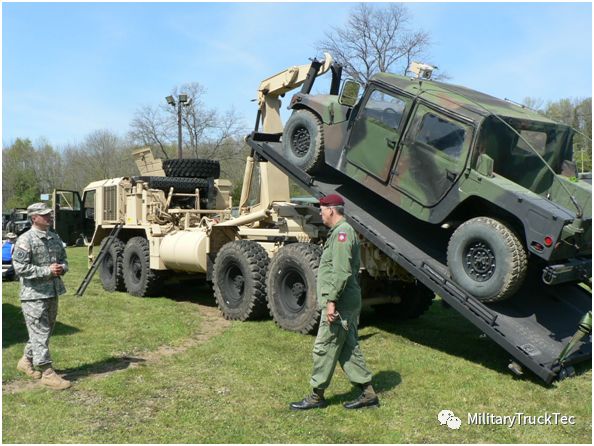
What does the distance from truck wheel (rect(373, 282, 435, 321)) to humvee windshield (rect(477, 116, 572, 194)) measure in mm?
2574

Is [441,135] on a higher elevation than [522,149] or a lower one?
higher

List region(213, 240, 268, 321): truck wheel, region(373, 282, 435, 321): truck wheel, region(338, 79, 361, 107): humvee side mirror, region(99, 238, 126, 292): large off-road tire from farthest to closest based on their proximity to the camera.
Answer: region(99, 238, 126, 292): large off-road tire, region(373, 282, 435, 321): truck wheel, region(213, 240, 268, 321): truck wheel, region(338, 79, 361, 107): humvee side mirror

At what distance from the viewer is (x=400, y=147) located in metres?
6.73

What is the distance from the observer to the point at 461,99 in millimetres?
6508

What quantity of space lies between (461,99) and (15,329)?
243 inches

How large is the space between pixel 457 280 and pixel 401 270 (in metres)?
1.28

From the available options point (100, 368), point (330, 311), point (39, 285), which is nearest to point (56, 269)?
point (39, 285)

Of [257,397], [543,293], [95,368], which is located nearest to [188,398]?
[257,397]

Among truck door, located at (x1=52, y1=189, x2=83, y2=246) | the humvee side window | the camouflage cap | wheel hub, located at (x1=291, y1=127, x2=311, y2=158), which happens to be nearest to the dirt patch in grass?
the camouflage cap

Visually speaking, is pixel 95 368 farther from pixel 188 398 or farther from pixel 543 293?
pixel 543 293

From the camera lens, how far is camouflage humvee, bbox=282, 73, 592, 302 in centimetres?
567

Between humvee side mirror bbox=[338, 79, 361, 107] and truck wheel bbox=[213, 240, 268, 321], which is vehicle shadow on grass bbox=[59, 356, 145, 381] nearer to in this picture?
truck wheel bbox=[213, 240, 268, 321]

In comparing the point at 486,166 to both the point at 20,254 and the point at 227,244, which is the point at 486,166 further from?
the point at 20,254

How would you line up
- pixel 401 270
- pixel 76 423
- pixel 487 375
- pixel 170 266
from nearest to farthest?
pixel 76 423, pixel 487 375, pixel 401 270, pixel 170 266
